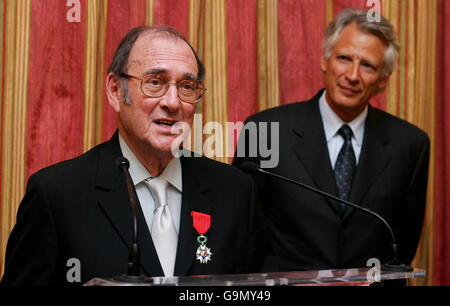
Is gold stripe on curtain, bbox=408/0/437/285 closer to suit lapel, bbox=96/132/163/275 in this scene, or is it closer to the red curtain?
the red curtain

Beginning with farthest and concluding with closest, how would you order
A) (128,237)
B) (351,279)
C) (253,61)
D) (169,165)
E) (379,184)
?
(253,61) → (379,184) → (169,165) → (128,237) → (351,279)

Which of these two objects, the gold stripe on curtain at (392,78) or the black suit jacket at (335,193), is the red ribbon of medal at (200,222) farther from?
the gold stripe on curtain at (392,78)

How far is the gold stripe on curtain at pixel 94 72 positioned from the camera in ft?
8.42

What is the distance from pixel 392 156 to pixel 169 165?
1.10 metres

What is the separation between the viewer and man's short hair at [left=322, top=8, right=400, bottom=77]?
255cm

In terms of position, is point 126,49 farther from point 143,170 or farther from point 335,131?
point 335,131

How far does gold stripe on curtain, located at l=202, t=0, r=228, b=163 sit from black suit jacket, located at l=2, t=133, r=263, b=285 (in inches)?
36.7

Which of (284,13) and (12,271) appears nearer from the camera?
(12,271)

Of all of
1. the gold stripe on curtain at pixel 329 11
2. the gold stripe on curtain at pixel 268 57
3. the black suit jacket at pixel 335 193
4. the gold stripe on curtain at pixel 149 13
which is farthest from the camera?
the gold stripe on curtain at pixel 329 11

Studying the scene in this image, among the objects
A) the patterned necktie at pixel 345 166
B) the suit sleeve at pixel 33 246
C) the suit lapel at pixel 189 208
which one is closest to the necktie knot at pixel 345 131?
the patterned necktie at pixel 345 166

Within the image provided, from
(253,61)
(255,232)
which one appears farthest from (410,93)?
(255,232)

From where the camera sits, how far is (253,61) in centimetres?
285

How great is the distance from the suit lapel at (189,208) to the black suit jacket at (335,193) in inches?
22.7
